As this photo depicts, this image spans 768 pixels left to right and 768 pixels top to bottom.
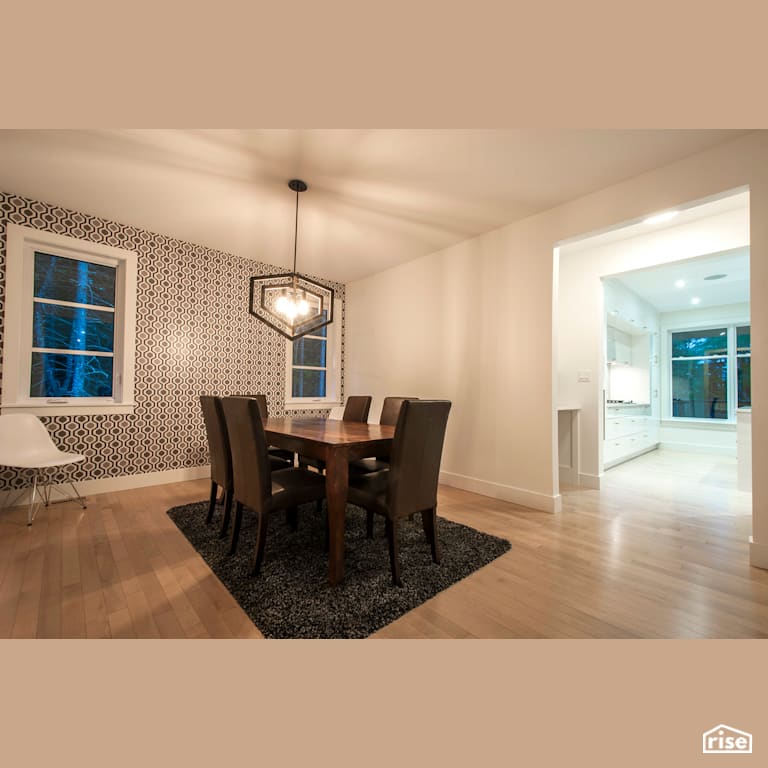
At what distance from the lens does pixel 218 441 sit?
2283mm

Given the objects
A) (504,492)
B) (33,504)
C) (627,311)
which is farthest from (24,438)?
(627,311)

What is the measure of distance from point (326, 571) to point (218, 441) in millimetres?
1140

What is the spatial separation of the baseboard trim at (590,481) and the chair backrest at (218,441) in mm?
3643

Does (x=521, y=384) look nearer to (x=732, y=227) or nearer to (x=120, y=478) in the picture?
(x=732, y=227)

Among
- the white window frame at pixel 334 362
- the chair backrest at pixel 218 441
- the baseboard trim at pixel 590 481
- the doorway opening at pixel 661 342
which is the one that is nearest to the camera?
the chair backrest at pixel 218 441

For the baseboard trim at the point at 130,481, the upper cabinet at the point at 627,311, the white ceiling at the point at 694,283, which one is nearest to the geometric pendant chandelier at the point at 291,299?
the baseboard trim at the point at 130,481

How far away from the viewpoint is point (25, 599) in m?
1.54

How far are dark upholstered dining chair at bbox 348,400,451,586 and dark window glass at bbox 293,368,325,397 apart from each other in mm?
3107

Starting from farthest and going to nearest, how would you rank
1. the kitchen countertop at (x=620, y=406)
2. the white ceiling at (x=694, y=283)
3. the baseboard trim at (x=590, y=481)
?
the kitchen countertop at (x=620, y=406) < the white ceiling at (x=694, y=283) < the baseboard trim at (x=590, y=481)

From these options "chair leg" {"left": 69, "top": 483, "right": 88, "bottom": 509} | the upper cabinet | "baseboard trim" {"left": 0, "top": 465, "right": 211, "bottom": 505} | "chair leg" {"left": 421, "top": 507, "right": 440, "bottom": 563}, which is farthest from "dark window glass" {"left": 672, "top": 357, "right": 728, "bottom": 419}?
"chair leg" {"left": 69, "top": 483, "right": 88, "bottom": 509}

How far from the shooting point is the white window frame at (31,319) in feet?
9.20

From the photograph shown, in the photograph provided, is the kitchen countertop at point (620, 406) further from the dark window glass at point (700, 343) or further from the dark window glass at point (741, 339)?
the dark window glass at point (741, 339)

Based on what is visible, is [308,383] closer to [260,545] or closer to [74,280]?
[74,280]
